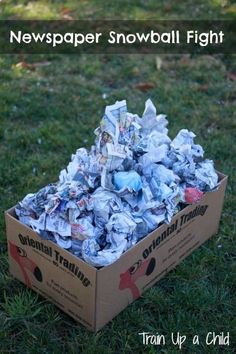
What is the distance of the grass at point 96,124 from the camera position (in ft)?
8.22

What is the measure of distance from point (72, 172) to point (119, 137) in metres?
0.25

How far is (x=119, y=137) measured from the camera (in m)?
2.64

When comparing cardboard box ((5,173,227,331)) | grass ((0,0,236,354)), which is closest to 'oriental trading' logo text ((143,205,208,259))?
cardboard box ((5,173,227,331))

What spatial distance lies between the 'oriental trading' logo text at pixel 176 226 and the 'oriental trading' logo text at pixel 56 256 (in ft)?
0.99

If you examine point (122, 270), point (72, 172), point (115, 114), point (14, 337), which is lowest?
point (14, 337)

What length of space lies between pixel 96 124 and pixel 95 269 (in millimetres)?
1791

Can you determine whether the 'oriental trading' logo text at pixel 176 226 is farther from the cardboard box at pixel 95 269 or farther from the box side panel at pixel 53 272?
the box side panel at pixel 53 272

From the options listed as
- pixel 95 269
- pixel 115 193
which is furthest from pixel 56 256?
pixel 115 193

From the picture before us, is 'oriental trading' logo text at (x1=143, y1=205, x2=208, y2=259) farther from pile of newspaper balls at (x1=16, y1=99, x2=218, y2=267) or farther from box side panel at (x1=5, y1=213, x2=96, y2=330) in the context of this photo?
box side panel at (x1=5, y1=213, x2=96, y2=330)

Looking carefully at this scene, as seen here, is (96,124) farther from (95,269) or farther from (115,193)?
(95,269)

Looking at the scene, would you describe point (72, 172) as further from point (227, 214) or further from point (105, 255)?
point (227, 214)

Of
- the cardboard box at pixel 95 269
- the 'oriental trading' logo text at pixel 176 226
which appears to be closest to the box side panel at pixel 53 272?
the cardboard box at pixel 95 269

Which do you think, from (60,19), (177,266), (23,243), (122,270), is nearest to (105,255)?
(122,270)

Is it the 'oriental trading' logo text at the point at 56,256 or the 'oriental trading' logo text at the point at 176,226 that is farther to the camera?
the 'oriental trading' logo text at the point at 176,226
